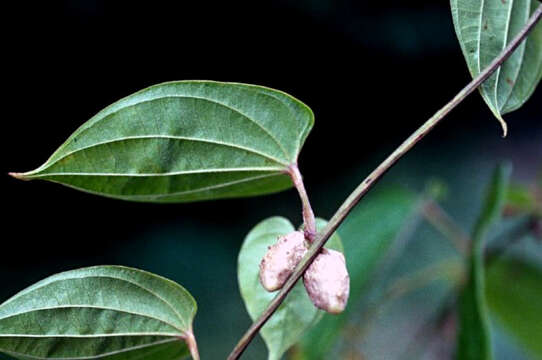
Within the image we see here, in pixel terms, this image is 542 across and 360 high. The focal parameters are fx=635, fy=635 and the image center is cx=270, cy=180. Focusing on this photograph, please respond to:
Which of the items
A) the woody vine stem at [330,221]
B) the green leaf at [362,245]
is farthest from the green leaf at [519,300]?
the woody vine stem at [330,221]

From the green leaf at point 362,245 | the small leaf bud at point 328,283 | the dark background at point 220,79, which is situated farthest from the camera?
the dark background at point 220,79

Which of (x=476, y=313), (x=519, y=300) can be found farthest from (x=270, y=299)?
(x=519, y=300)

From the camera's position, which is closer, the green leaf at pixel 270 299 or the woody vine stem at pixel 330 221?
the woody vine stem at pixel 330 221

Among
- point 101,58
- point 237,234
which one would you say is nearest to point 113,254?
point 237,234

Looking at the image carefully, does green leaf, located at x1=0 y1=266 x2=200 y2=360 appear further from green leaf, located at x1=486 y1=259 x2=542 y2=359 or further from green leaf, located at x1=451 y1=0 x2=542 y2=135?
green leaf, located at x1=486 y1=259 x2=542 y2=359

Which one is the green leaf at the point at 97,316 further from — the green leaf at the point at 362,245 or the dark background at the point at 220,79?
the dark background at the point at 220,79

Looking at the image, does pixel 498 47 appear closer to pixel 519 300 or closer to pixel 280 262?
pixel 280 262

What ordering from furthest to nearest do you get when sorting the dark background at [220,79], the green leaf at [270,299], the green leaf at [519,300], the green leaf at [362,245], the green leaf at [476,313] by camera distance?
1. the dark background at [220,79]
2. the green leaf at [519,300]
3. the green leaf at [362,245]
4. the green leaf at [476,313]
5. the green leaf at [270,299]
